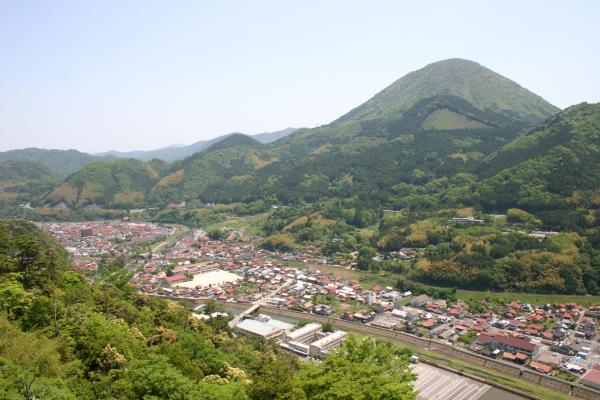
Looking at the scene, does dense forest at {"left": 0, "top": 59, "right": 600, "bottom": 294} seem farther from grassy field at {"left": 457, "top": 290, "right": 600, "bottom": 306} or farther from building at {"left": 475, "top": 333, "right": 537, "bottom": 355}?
building at {"left": 475, "top": 333, "right": 537, "bottom": 355}

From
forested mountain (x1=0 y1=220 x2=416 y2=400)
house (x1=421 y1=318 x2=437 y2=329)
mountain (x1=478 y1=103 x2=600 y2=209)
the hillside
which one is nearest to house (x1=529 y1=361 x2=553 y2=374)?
house (x1=421 y1=318 x2=437 y2=329)

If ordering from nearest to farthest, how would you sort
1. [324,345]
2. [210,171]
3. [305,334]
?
[324,345]
[305,334]
[210,171]

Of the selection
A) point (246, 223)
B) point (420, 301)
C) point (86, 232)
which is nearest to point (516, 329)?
point (420, 301)

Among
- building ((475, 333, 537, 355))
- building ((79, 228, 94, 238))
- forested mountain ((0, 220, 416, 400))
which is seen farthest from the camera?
building ((79, 228, 94, 238))

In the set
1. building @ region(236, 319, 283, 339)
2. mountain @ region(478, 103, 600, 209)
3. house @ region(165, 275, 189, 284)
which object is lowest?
building @ region(236, 319, 283, 339)

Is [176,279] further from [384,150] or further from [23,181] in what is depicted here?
[23,181]

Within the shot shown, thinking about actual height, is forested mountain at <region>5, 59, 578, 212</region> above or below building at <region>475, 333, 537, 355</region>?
above

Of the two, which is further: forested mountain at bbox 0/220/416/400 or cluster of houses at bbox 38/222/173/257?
cluster of houses at bbox 38/222/173/257

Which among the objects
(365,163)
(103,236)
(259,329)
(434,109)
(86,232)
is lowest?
(259,329)
